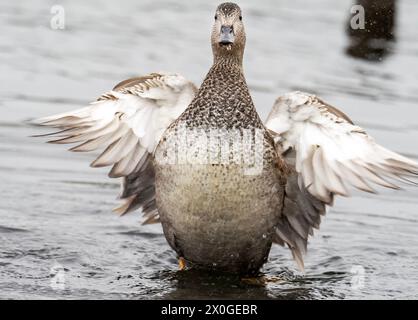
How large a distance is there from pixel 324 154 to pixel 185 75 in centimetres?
549

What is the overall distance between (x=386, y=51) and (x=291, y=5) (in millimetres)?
2373

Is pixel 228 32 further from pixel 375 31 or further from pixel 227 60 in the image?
pixel 375 31

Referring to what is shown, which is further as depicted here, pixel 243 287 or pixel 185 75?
pixel 185 75

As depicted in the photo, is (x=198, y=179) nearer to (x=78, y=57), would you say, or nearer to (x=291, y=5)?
(x=78, y=57)

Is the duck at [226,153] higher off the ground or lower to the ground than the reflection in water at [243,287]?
higher

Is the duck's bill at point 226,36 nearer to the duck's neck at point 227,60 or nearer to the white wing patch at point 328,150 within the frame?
the duck's neck at point 227,60

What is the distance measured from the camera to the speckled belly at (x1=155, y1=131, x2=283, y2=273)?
601cm

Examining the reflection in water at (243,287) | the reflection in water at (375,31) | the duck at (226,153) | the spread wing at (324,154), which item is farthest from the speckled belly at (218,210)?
the reflection in water at (375,31)

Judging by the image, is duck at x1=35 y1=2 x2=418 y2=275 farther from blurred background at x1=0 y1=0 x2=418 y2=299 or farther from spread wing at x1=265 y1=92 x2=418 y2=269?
blurred background at x1=0 y1=0 x2=418 y2=299

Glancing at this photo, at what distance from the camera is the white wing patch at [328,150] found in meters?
5.95

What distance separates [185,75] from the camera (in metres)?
11.5

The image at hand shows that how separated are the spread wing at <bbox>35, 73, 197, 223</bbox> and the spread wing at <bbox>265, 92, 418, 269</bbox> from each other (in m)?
0.64

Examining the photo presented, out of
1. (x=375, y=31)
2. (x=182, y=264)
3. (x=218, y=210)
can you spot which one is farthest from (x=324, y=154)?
(x=375, y=31)

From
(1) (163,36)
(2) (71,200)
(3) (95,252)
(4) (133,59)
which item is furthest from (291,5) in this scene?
(3) (95,252)
